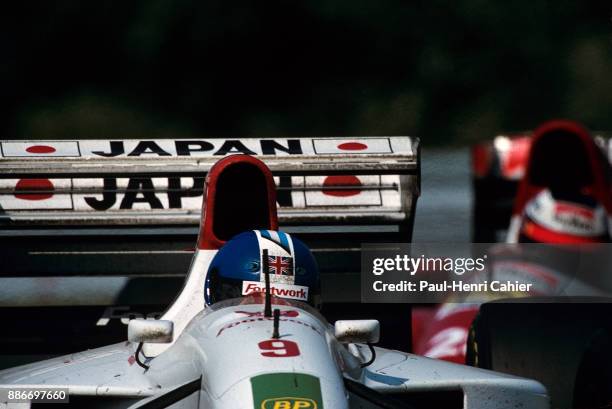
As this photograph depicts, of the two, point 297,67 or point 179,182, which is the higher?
point 179,182

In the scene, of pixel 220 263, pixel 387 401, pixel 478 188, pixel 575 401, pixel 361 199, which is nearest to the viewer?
pixel 387 401

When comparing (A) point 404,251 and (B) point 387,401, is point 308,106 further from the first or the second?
(B) point 387,401

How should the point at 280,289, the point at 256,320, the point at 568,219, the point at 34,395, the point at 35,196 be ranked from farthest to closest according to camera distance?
the point at 568,219
the point at 35,196
the point at 280,289
the point at 34,395
the point at 256,320

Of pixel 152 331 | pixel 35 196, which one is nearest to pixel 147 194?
pixel 35 196

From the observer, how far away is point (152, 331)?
95.8 inches

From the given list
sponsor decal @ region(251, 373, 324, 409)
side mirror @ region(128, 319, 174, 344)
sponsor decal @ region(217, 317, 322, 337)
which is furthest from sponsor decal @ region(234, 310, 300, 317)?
sponsor decal @ region(251, 373, 324, 409)

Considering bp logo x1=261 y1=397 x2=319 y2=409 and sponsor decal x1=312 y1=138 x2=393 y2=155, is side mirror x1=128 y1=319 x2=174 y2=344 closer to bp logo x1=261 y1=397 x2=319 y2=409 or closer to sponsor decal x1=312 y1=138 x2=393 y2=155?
bp logo x1=261 y1=397 x2=319 y2=409

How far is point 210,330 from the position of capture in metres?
2.43

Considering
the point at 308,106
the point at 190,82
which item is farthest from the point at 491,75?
the point at 190,82

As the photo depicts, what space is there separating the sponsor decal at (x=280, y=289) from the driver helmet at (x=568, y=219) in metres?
1.53

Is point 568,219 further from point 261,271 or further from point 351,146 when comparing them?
point 261,271

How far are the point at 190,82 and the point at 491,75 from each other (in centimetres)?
211

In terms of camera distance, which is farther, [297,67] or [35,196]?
[297,67]

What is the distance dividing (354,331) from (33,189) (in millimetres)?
1706
